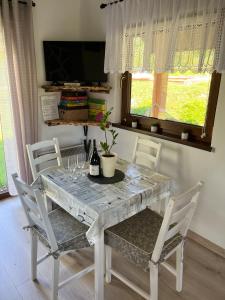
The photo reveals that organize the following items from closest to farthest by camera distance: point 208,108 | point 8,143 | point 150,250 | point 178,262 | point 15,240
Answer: point 150,250, point 178,262, point 208,108, point 15,240, point 8,143

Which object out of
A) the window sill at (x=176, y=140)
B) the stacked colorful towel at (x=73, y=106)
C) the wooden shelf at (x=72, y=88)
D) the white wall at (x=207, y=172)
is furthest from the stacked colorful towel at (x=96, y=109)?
the white wall at (x=207, y=172)

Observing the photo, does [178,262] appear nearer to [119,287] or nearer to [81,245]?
[119,287]

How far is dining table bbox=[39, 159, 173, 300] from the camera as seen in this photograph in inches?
52.4

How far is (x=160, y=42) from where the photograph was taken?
1963mm

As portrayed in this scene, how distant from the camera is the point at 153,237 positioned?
4.83 ft

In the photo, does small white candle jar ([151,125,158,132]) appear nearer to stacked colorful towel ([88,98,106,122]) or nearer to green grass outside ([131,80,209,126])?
green grass outside ([131,80,209,126])

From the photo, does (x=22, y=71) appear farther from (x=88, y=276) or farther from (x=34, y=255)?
(x=88, y=276)

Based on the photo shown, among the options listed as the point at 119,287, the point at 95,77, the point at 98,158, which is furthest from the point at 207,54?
the point at 119,287

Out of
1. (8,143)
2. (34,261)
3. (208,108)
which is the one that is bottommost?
(34,261)

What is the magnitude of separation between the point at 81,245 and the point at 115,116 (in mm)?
1593

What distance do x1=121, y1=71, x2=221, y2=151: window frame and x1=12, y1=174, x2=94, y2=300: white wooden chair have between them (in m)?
1.16

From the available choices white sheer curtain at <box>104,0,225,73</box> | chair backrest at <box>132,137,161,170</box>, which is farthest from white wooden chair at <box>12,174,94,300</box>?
white sheer curtain at <box>104,0,225,73</box>

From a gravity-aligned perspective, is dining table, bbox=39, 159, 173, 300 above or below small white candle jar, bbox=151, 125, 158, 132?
below

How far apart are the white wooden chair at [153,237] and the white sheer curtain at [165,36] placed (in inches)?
38.7
